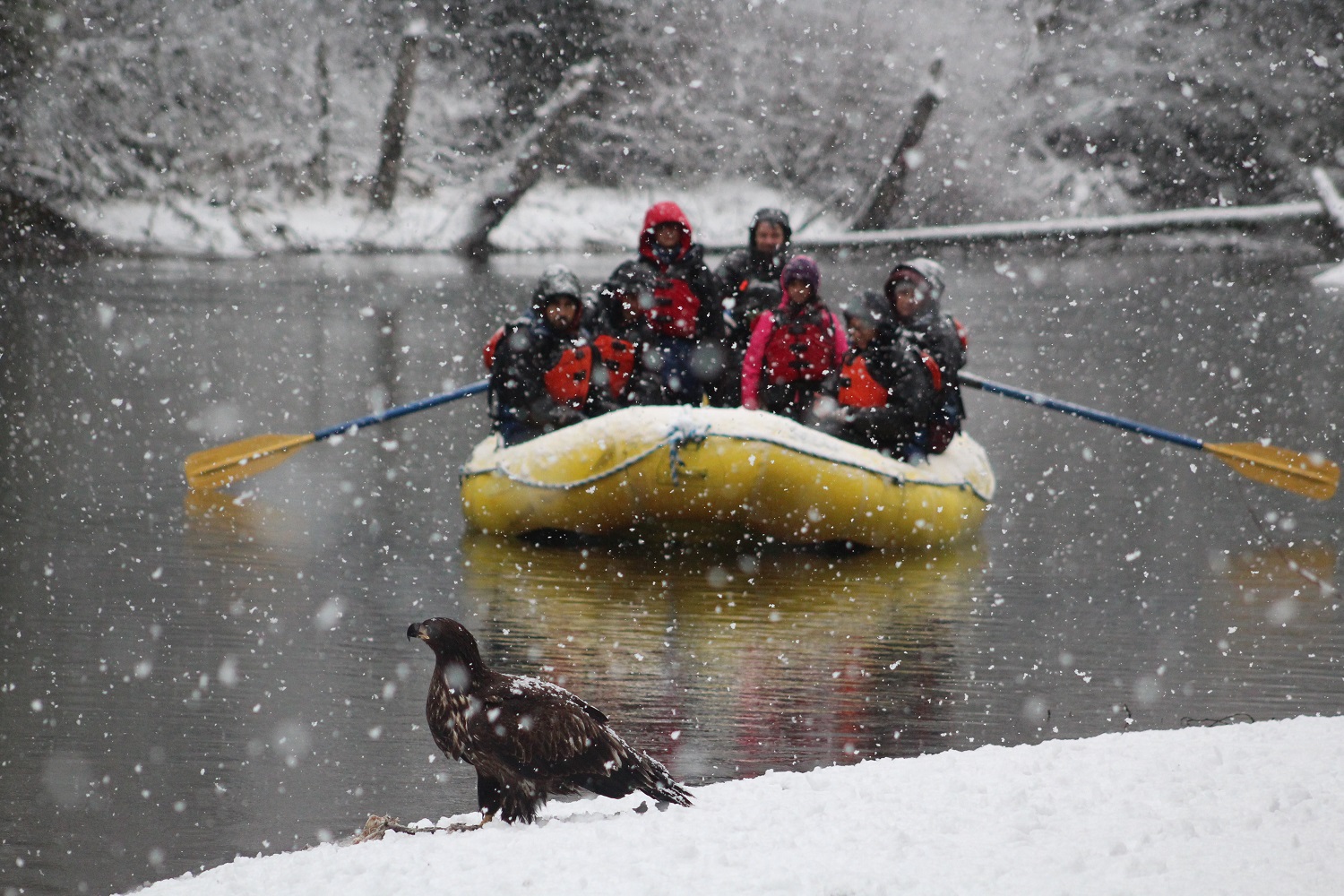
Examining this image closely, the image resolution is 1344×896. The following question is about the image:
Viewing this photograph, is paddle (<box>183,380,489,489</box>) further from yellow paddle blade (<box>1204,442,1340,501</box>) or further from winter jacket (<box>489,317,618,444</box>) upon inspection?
yellow paddle blade (<box>1204,442,1340,501</box>)

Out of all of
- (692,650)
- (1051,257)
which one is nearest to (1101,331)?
(1051,257)

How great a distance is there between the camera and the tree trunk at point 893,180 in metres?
28.5

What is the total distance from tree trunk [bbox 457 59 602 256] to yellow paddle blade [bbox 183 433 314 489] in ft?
60.7

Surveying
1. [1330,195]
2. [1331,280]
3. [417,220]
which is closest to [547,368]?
[1331,280]

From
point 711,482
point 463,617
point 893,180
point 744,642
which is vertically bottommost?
point 463,617

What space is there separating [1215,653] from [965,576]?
133 cm

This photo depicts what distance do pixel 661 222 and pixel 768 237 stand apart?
54 centimetres

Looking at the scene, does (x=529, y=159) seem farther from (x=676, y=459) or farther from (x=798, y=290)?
(x=676, y=459)

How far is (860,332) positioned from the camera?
6.86m

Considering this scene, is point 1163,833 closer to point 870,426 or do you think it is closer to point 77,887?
point 77,887

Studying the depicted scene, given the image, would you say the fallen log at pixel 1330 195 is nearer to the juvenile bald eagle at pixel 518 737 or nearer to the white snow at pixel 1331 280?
the white snow at pixel 1331 280

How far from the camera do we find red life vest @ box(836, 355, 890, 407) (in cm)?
692

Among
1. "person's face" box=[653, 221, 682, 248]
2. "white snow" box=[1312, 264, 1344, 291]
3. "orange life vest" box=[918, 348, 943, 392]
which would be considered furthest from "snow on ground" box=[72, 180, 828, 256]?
"orange life vest" box=[918, 348, 943, 392]

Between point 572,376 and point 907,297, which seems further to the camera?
point 572,376
